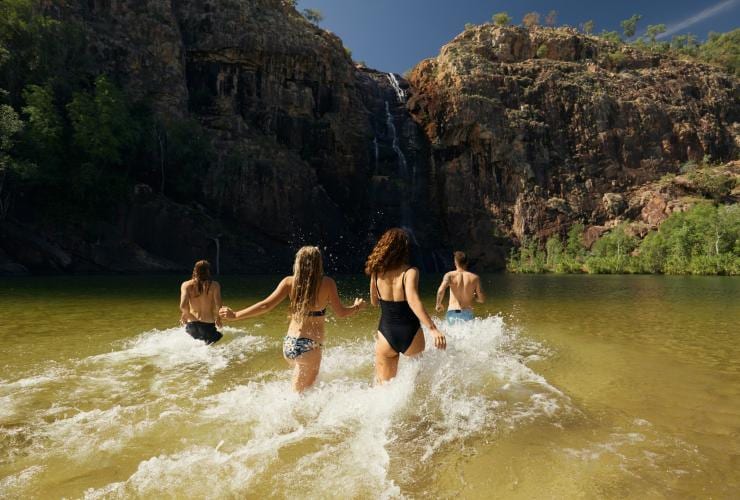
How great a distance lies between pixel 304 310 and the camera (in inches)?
202

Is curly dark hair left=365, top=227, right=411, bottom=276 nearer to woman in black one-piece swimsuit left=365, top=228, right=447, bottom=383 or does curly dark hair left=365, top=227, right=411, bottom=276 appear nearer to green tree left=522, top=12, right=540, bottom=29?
woman in black one-piece swimsuit left=365, top=228, right=447, bottom=383

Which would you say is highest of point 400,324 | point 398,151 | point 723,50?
point 723,50

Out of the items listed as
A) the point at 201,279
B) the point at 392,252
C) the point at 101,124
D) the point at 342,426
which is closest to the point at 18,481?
the point at 342,426

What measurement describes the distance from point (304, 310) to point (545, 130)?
224 ft

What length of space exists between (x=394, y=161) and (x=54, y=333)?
5230 cm

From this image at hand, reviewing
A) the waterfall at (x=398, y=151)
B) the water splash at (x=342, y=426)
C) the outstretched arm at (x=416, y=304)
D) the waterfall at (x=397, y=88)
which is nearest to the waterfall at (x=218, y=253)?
the waterfall at (x=398, y=151)

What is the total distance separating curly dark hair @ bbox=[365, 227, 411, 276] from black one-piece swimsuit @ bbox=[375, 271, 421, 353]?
0.63ft

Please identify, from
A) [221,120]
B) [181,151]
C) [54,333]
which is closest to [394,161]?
[221,120]

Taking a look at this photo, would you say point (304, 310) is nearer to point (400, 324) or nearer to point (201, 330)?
point (400, 324)

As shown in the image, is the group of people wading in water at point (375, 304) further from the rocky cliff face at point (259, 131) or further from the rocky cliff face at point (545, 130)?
the rocky cliff face at point (545, 130)

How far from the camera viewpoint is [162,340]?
952 cm

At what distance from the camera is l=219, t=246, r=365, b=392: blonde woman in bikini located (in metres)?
5.16

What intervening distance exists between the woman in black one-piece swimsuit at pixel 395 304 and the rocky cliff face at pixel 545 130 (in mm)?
57022

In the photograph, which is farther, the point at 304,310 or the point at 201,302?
the point at 201,302
